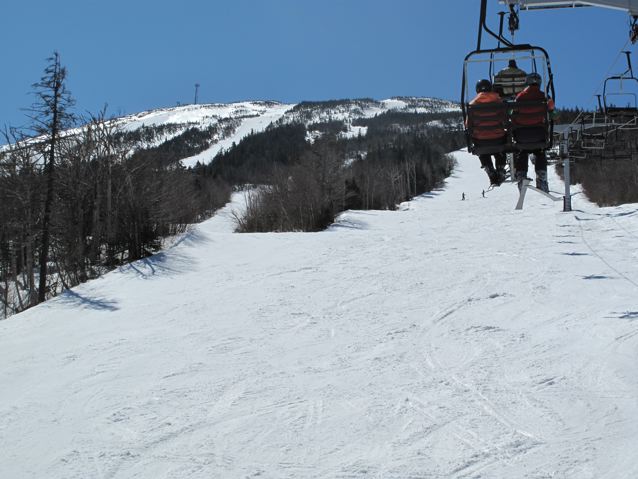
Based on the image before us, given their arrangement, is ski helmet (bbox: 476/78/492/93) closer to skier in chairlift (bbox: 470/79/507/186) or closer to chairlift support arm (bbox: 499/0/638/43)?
skier in chairlift (bbox: 470/79/507/186)

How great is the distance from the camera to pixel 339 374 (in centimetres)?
625

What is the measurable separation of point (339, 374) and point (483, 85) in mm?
5569

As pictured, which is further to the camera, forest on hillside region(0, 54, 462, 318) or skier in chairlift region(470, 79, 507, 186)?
forest on hillside region(0, 54, 462, 318)

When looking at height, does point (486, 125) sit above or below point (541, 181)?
above

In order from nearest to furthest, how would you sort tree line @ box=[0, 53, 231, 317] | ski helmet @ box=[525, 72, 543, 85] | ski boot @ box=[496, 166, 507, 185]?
ski helmet @ box=[525, 72, 543, 85] → ski boot @ box=[496, 166, 507, 185] → tree line @ box=[0, 53, 231, 317]

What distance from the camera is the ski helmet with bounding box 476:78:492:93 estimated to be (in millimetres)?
9320

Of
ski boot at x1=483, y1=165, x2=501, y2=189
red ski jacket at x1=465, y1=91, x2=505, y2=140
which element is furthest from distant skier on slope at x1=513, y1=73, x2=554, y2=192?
ski boot at x1=483, y1=165, x2=501, y2=189

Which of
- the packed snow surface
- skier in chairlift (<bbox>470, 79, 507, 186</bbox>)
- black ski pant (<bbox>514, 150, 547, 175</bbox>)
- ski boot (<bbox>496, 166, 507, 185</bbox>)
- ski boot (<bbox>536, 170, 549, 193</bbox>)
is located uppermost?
skier in chairlift (<bbox>470, 79, 507, 186</bbox>)

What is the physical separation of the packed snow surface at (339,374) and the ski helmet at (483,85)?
10.7 feet

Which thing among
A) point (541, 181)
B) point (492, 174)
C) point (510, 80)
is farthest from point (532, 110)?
point (541, 181)

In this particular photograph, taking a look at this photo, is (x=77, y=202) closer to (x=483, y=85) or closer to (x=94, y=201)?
(x=94, y=201)

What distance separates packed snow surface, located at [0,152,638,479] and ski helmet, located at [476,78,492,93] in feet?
10.7

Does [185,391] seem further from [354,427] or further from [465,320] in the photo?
[465,320]

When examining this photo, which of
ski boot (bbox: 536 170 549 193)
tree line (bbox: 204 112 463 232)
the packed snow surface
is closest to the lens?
the packed snow surface
